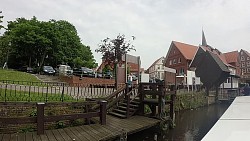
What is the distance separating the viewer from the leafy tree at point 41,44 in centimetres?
2594

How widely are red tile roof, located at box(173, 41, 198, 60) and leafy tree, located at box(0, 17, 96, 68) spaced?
57.8ft

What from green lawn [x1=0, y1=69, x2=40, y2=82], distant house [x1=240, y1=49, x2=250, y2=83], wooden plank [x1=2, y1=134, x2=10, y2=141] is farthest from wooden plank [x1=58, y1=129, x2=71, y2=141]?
distant house [x1=240, y1=49, x2=250, y2=83]

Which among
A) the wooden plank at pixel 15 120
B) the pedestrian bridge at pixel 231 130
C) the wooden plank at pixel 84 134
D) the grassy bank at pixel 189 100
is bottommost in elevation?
the grassy bank at pixel 189 100

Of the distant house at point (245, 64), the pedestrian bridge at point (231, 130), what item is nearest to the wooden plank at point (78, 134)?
the pedestrian bridge at point (231, 130)

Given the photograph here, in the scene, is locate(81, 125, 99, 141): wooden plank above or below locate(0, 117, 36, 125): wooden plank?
below

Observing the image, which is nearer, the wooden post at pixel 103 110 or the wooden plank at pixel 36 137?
the wooden plank at pixel 36 137

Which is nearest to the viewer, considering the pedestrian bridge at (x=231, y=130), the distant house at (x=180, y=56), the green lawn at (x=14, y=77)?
the pedestrian bridge at (x=231, y=130)

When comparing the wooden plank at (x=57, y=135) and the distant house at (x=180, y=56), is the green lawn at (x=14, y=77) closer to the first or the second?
the wooden plank at (x=57, y=135)

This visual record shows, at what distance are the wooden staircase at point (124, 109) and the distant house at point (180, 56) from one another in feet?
93.1

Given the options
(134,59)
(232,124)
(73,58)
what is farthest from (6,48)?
(232,124)

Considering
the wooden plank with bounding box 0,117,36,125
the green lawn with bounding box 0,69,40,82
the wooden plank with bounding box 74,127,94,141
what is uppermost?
the green lawn with bounding box 0,69,40,82

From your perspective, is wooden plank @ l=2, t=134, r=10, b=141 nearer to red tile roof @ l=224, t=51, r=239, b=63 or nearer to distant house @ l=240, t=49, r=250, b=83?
red tile roof @ l=224, t=51, r=239, b=63

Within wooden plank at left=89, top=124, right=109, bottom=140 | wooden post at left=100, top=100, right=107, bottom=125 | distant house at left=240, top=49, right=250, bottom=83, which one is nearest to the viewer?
wooden plank at left=89, top=124, right=109, bottom=140

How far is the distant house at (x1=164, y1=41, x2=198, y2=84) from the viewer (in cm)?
3833
